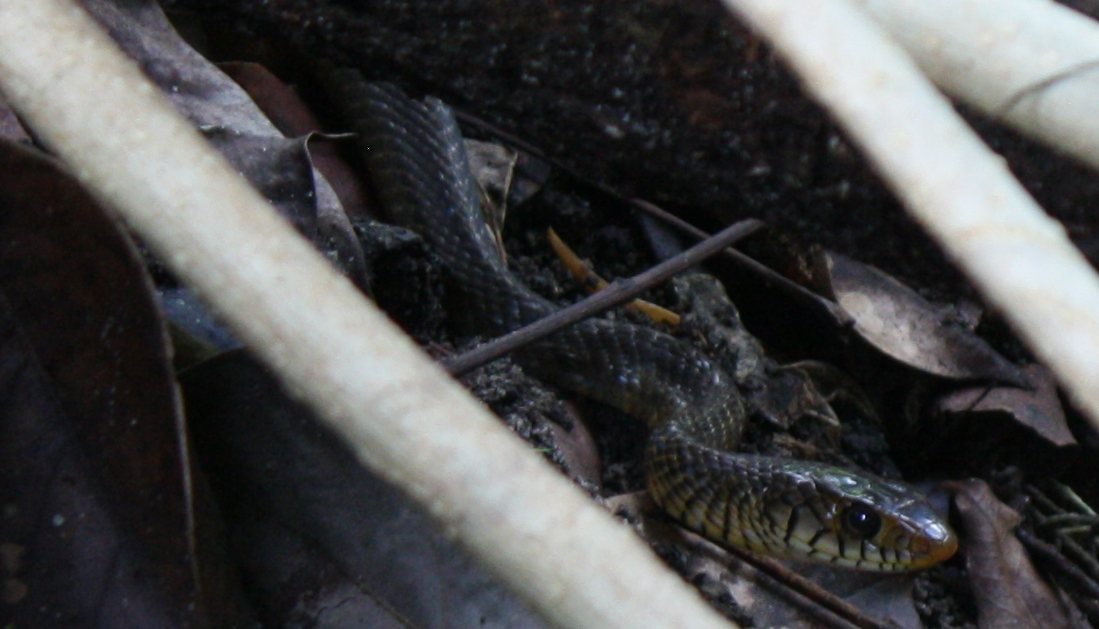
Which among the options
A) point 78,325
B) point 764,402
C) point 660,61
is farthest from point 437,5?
point 764,402

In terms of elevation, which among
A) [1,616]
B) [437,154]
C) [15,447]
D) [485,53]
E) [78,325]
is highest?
[485,53]

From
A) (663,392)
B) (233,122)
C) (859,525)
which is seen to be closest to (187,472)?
(233,122)

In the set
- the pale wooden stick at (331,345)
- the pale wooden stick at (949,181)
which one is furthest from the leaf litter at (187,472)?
the pale wooden stick at (949,181)

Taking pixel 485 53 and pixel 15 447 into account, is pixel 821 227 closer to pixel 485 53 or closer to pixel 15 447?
pixel 485 53

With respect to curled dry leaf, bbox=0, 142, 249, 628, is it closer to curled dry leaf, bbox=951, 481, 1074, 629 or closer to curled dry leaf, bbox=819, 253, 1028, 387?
curled dry leaf, bbox=951, 481, 1074, 629

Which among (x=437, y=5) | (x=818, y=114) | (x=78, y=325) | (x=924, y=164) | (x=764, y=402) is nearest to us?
(x=924, y=164)
